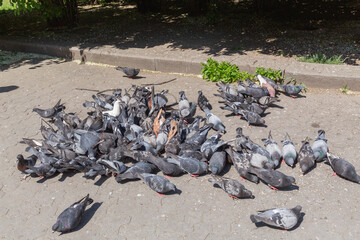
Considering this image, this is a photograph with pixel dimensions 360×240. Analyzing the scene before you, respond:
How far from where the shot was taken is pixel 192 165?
4297 mm

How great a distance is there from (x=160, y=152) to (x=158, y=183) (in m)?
0.88

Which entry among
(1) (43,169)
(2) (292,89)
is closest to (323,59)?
(2) (292,89)

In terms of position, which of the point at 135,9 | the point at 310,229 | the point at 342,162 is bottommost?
the point at 310,229

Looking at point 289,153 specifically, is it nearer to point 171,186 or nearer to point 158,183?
point 171,186

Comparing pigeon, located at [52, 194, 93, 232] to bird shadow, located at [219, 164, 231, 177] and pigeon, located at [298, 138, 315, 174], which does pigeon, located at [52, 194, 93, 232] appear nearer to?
bird shadow, located at [219, 164, 231, 177]

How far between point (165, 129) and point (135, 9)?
9038 mm

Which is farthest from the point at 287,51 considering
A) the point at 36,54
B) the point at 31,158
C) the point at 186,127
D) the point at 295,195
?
the point at 36,54

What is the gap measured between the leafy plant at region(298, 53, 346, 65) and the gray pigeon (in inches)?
149

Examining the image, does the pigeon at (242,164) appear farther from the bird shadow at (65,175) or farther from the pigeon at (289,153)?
the bird shadow at (65,175)

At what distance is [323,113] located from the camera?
571 centimetres

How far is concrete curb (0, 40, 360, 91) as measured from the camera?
641cm

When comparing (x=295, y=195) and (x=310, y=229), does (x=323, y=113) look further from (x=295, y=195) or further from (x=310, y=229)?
(x=310, y=229)

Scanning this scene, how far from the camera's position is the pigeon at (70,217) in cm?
364

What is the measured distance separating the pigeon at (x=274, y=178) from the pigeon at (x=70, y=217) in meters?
2.08
